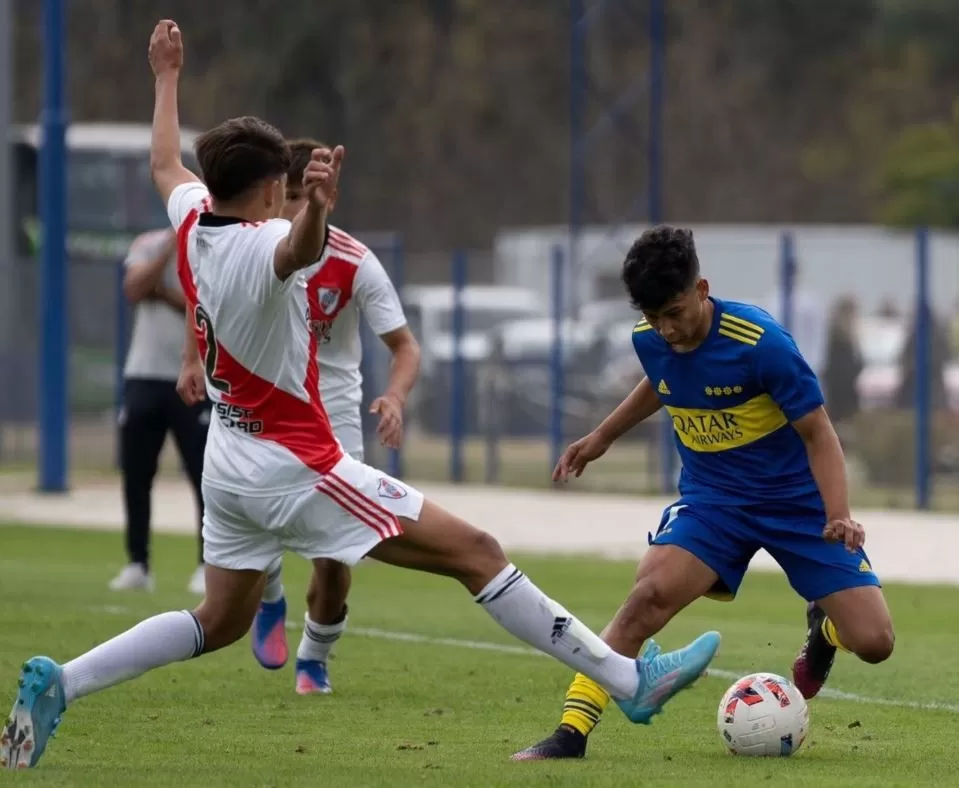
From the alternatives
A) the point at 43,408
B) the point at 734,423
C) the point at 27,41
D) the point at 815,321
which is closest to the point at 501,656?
the point at 734,423

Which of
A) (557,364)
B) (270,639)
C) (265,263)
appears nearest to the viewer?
(265,263)

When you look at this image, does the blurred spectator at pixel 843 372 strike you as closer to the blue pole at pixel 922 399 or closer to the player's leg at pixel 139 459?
the blue pole at pixel 922 399

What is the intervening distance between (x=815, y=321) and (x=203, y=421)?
30.3 ft

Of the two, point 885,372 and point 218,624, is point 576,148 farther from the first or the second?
point 218,624

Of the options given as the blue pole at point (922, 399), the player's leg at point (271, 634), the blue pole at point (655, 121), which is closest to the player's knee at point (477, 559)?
the player's leg at point (271, 634)

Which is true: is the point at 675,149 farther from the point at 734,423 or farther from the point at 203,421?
the point at 734,423

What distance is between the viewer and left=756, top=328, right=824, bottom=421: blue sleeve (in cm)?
672

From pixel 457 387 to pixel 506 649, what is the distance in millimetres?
13525

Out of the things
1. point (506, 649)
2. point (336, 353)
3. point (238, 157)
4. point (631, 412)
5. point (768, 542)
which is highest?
point (238, 157)

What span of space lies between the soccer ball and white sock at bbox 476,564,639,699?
20.4 inches

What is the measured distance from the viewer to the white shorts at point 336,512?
6387 mm

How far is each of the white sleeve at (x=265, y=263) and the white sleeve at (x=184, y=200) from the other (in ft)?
1.63

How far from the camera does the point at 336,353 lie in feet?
27.7

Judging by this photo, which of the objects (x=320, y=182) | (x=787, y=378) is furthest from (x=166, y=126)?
(x=787, y=378)
